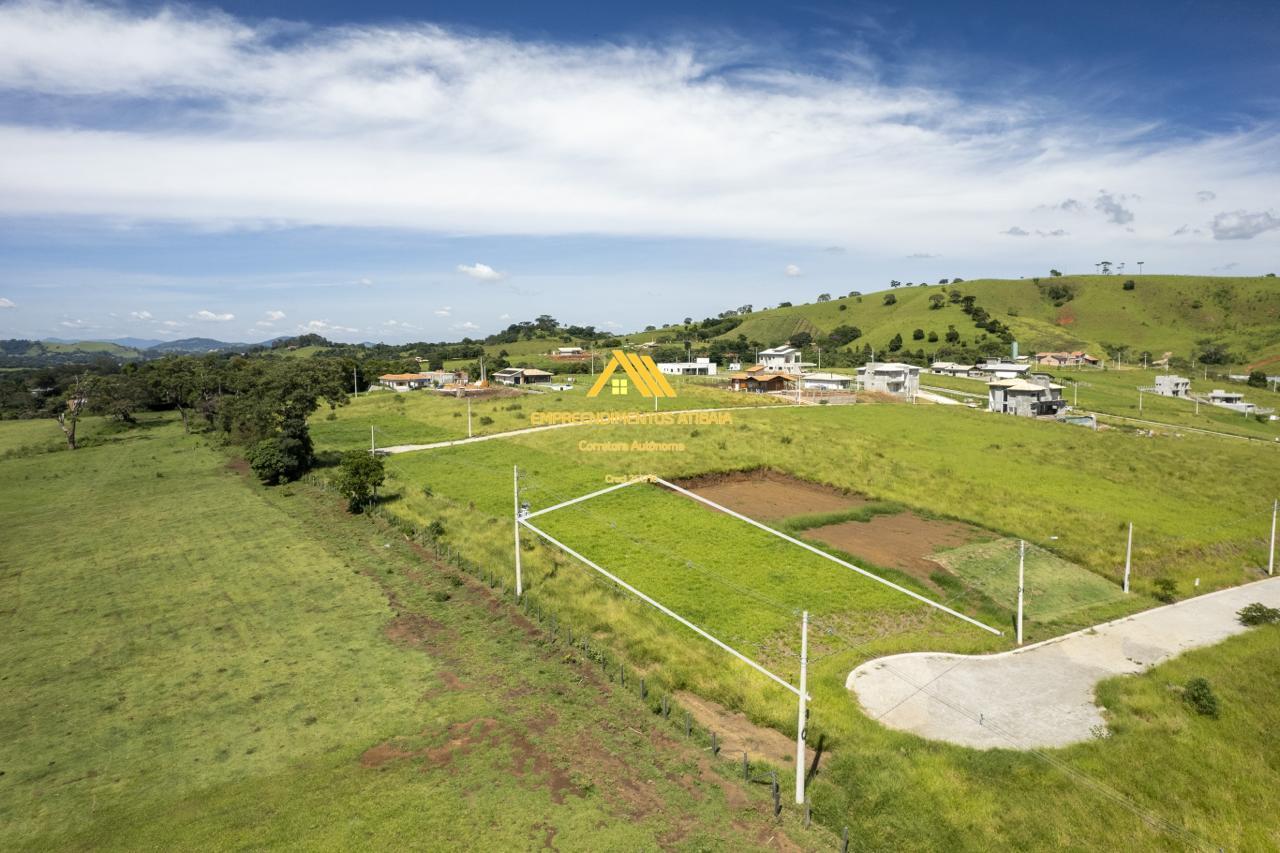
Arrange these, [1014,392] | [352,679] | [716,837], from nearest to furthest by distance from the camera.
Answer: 1. [716,837]
2. [352,679]
3. [1014,392]

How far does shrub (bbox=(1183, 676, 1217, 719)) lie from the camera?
75.2ft

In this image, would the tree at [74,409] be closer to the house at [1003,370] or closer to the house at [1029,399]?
the house at [1029,399]

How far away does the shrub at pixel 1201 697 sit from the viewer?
2292 cm

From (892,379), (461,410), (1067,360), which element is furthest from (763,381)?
(1067,360)

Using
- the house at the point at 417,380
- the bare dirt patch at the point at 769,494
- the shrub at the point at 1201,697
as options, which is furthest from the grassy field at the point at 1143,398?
the house at the point at 417,380

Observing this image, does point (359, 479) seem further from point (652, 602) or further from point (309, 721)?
point (652, 602)

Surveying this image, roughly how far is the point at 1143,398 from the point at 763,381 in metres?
61.9

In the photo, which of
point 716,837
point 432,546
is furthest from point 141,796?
point 432,546

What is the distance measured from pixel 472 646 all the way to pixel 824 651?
15174 mm

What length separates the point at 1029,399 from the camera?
8738cm

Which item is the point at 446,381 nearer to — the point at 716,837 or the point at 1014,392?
the point at 1014,392

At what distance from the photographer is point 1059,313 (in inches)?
7564

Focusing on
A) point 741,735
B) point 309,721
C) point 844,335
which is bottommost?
point 741,735

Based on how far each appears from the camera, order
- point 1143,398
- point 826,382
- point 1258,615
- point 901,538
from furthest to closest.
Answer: point 826,382, point 1143,398, point 901,538, point 1258,615
